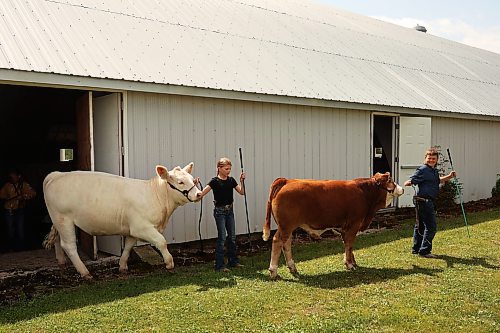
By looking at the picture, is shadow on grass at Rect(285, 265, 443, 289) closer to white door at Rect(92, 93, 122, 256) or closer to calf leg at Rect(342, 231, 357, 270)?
calf leg at Rect(342, 231, 357, 270)

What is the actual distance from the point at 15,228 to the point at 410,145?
30.5 ft

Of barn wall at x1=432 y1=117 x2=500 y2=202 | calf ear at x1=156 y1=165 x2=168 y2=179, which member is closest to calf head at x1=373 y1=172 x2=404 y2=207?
calf ear at x1=156 y1=165 x2=168 y2=179

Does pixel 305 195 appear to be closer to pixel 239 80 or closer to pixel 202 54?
pixel 239 80

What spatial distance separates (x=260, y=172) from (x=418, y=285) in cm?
435

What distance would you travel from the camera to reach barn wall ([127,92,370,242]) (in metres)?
8.68

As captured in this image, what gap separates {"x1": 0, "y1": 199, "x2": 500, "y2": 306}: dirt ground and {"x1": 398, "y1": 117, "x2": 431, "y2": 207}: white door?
139 inches

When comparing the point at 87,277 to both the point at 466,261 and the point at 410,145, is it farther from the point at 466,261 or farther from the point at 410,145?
the point at 410,145

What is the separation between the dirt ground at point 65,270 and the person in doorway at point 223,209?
2.81 ft

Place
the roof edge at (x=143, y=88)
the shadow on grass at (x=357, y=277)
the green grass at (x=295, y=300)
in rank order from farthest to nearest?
1. the roof edge at (x=143, y=88)
2. the shadow on grass at (x=357, y=277)
3. the green grass at (x=295, y=300)

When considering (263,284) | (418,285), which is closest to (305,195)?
(263,284)

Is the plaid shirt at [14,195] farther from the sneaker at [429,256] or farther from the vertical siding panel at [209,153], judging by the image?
the sneaker at [429,256]

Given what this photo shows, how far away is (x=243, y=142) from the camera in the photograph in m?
9.95

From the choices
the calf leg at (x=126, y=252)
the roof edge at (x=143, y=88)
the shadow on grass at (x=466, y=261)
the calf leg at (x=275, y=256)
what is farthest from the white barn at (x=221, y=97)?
the shadow on grass at (x=466, y=261)

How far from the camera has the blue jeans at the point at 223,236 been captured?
299 inches
